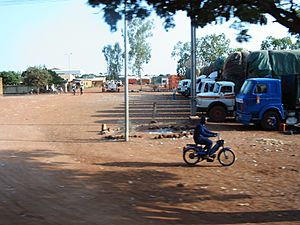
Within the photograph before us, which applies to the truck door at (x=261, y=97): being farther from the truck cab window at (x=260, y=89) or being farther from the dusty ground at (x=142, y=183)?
the dusty ground at (x=142, y=183)

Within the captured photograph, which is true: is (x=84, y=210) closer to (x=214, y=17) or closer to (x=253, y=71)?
(x=214, y=17)

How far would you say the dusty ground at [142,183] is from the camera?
6.52 metres

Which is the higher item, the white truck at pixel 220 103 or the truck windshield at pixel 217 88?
the truck windshield at pixel 217 88

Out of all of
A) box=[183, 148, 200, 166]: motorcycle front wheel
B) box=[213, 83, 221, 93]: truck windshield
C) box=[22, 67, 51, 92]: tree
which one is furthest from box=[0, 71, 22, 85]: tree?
box=[183, 148, 200, 166]: motorcycle front wheel

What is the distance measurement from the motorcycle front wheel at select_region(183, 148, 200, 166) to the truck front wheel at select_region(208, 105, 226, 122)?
11395 millimetres

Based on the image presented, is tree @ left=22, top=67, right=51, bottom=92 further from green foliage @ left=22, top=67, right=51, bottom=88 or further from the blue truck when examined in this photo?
the blue truck

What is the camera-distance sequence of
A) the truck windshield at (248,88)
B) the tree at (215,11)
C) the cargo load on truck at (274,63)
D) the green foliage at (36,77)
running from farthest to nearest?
the green foliage at (36,77), the cargo load on truck at (274,63), the truck windshield at (248,88), the tree at (215,11)

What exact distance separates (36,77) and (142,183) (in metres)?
70.3

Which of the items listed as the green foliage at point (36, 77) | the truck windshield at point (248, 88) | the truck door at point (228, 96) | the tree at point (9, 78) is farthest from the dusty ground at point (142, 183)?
the tree at point (9, 78)

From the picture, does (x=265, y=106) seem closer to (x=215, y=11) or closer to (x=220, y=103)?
(x=220, y=103)

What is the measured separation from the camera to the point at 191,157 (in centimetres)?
1080

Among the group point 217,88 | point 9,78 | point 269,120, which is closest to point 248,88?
point 269,120

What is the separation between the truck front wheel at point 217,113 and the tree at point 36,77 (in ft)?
191

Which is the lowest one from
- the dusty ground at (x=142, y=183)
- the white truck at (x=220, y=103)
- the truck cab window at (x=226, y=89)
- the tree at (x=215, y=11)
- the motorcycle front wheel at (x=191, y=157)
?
the dusty ground at (x=142, y=183)
